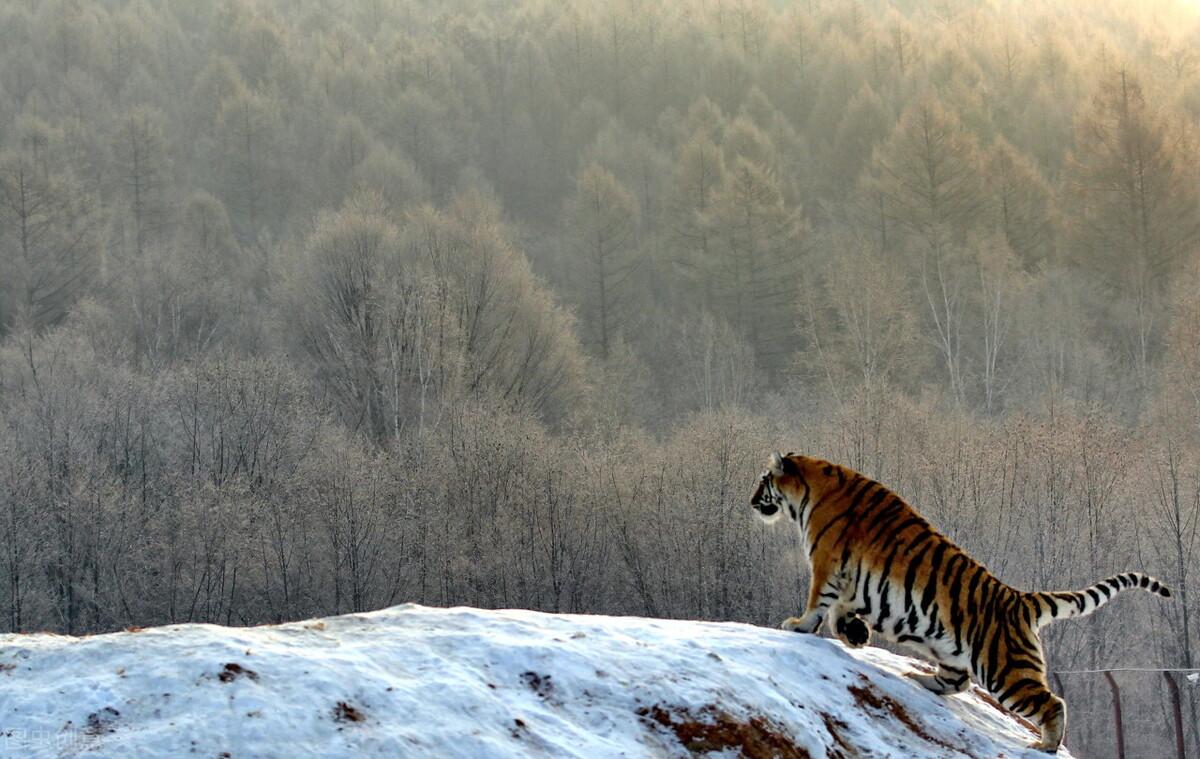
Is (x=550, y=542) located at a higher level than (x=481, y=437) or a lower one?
lower

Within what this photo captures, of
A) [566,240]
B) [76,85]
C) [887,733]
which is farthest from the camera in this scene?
[76,85]

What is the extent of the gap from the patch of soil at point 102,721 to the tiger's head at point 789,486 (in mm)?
5582

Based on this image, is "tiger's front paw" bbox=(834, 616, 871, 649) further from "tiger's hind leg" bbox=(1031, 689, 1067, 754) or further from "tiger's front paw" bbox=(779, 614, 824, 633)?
"tiger's hind leg" bbox=(1031, 689, 1067, 754)

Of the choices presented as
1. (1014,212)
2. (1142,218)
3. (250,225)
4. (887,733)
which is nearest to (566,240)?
(250,225)

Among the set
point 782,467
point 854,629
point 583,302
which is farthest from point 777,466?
point 583,302

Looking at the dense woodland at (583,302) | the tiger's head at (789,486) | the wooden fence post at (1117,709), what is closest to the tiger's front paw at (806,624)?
the tiger's head at (789,486)

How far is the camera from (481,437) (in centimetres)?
4872

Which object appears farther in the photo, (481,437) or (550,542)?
(481,437)

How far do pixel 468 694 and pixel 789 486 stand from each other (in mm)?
4128

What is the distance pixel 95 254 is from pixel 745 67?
53.2 m

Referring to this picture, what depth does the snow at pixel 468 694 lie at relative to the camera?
7508 mm

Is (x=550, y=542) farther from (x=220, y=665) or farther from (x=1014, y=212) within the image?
(x=1014, y=212)

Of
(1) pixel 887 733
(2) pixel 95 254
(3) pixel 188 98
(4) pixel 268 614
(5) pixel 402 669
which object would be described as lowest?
(4) pixel 268 614

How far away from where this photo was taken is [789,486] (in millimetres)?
11430
